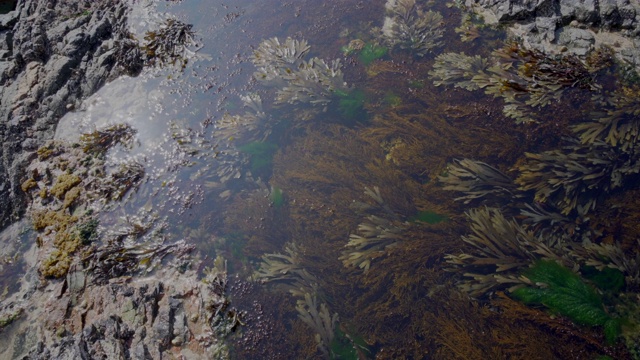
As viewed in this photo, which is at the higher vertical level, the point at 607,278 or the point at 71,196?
the point at 71,196

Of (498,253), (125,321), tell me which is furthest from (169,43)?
(498,253)

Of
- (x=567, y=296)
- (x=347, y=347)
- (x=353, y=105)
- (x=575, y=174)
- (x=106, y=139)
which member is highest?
(x=353, y=105)

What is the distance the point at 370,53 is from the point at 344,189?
5.93ft

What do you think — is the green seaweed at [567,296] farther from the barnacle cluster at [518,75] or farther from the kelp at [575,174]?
the barnacle cluster at [518,75]

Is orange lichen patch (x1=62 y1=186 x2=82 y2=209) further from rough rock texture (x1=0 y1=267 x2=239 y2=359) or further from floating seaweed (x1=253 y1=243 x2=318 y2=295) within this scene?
floating seaweed (x1=253 y1=243 x2=318 y2=295)

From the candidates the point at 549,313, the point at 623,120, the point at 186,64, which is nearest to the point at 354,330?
the point at 549,313

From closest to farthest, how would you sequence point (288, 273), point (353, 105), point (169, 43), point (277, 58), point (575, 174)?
point (575, 174)
point (288, 273)
point (353, 105)
point (277, 58)
point (169, 43)

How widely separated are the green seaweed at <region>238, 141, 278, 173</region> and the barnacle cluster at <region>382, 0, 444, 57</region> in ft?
6.17

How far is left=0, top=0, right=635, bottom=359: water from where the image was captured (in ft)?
8.05

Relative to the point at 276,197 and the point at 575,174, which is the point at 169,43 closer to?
the point at 276,197

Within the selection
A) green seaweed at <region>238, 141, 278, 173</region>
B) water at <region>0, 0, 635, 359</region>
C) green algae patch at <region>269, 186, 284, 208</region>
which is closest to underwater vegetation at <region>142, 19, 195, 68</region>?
water at <region>0, 0, 635, 359</region>

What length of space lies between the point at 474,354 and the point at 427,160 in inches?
61.7

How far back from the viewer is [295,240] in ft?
9.93

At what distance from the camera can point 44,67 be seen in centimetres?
436
